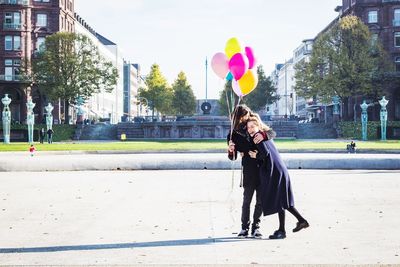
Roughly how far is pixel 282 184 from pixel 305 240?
32.6 inches

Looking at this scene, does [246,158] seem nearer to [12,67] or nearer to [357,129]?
[357,129]

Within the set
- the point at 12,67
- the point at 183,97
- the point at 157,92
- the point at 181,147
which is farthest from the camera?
the point at 183,97

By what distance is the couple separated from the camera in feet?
28.6

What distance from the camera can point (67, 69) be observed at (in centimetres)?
7038

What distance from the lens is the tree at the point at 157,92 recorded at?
337 ft

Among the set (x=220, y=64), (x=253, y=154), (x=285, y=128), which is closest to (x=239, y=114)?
(x=253, y=154)

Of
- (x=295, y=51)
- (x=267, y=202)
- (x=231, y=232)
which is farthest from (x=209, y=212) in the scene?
(x=295, y=51)

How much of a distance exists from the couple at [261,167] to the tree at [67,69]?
6182 centimetres

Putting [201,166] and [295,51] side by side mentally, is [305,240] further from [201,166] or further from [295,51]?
[295,51]

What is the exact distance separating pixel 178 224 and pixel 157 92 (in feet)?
305

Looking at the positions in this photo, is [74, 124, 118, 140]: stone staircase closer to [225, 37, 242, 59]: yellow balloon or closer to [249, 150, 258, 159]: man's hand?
[225, 37, 242, 59]: yellow balloon

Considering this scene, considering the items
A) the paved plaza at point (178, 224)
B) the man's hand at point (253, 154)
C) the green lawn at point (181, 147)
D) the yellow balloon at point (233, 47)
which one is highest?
the yellow balloon at point (233, 47)

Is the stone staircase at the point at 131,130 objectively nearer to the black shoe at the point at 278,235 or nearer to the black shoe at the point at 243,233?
the black shoe at the point at 243,233

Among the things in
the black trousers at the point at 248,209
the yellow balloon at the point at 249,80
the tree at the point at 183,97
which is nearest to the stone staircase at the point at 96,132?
the tree at the point at 183,97
